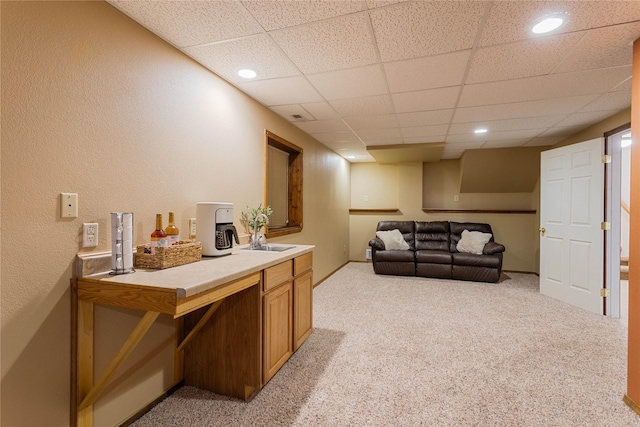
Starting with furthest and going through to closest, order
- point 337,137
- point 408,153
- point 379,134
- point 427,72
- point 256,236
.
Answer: point 408,153
point 337,137
point 379,134
point 256,236
point 427,72

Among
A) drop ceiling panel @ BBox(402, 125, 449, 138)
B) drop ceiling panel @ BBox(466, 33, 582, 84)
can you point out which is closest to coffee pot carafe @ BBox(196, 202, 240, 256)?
drop ceiling panel @ BBox(466, 33, 582, 84)

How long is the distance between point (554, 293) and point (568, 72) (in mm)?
2976

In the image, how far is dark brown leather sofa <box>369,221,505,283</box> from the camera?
479cm

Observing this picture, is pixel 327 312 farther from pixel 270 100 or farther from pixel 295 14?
pixel 295 14

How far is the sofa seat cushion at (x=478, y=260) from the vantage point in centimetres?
472

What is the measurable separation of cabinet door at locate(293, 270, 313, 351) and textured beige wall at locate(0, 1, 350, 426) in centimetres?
89

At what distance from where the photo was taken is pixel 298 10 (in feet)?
5.24

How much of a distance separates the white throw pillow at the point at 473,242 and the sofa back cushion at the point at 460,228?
0.57ft

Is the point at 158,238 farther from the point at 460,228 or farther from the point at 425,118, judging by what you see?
the point at 460,228

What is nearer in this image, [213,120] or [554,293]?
[213,120]

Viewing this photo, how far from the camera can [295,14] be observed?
64.3 inches

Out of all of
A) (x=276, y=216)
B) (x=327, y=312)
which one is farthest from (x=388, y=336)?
(x=276, y=216)

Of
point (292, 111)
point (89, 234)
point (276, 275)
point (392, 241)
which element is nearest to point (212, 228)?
point (276, 275)

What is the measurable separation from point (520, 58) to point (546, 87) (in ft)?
2.37
